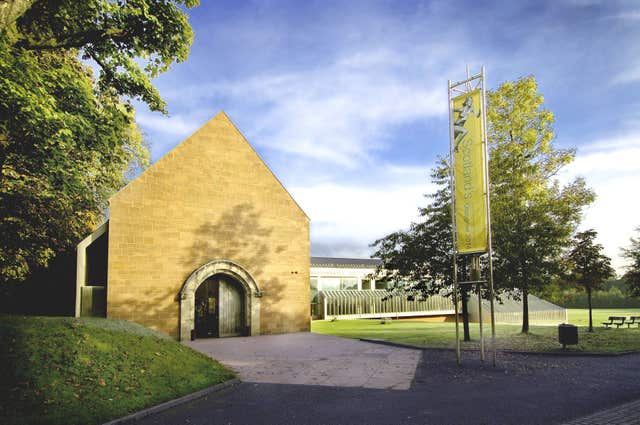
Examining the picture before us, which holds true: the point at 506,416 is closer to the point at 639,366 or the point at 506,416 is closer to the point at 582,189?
the point at 639,366

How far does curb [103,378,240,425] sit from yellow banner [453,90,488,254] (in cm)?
735

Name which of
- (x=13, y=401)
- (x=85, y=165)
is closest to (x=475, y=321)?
(x=85, y=165)

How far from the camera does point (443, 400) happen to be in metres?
8.55

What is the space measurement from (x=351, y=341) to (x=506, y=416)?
11.6 m

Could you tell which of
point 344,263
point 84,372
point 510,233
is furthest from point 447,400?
point 344,263

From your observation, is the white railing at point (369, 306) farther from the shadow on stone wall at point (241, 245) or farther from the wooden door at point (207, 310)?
the wooden door at point (207, 310)

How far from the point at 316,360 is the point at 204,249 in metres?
8.56

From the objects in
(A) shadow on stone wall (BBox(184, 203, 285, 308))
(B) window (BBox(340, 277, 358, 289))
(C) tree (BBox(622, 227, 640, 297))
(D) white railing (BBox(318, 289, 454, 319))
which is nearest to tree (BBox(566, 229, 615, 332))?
(C) tree (BBox(622, 227, 640, 297))

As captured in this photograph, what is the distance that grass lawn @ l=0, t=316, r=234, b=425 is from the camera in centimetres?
739

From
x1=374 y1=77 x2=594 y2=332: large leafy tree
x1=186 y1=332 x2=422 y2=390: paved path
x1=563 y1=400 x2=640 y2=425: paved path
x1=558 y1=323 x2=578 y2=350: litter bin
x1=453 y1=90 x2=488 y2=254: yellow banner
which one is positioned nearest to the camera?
Answer: x1=563 y1=400 x2=640 y2=425: paved path

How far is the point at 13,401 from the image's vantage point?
7340 mm

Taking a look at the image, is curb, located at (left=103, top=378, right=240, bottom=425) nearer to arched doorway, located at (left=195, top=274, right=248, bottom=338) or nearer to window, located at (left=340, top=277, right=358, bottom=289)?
arched doorway, located at (left=195, top=274, right=248, bottom=338)

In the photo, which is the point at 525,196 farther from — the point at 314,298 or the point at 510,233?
the point at 314,298

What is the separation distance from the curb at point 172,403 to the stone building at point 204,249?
358 inches
